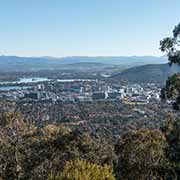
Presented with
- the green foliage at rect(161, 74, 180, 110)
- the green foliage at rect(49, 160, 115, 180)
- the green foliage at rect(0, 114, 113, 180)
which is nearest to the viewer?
the green foliage at rect(161, 74, 180, 110)

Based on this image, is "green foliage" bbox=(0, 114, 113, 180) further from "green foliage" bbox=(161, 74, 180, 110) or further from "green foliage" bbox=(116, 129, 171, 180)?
"green foliage" bbox=(161, 74, 180, 110)

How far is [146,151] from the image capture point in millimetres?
30219

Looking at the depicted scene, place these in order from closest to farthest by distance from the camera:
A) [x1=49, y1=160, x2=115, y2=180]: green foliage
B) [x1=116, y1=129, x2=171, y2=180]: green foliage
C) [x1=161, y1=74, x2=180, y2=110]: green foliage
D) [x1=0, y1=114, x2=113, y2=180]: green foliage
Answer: [x1=161, y1=74, x2=180, y2=110]: green foliage, [x1=49, y1=160, x2=115, y2=180]: green foliage, [x1=116, y1=129, x2=171, y2=180]: green foliage, [x1=0, y1=114, x2=113, y2=180]: green foliage

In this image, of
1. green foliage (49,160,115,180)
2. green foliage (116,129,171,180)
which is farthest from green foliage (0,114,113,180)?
green foliage (49,160,115,180)

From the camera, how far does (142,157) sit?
30125 mm

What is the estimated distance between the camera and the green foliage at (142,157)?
2811 centimetres

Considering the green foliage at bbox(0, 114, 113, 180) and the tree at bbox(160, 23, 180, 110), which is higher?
the tree at bbox(160, 23, 180, 110)

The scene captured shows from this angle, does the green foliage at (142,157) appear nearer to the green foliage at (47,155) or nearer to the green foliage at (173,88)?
the green foliage at (47,155)

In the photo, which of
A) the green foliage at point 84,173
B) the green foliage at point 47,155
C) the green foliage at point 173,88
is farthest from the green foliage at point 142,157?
the green foliage at point 173,88

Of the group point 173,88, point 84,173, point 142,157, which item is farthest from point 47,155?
point 173,88

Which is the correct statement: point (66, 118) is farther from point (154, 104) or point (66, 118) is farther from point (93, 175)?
point (93, 175)

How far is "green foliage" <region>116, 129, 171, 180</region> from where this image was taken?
92.2 feet

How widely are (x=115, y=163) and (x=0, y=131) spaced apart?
22.2m

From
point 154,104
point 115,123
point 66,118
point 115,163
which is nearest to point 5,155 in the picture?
point 115,163
